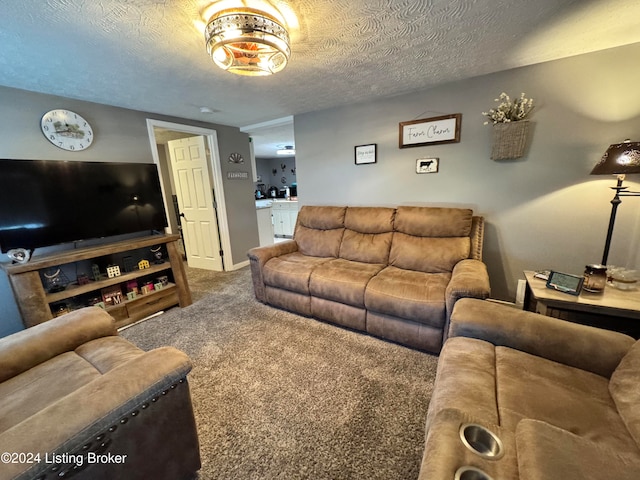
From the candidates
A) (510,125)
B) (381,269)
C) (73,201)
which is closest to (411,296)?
(381,269)

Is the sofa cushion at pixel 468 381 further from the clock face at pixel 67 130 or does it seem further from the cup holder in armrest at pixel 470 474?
the clock face at pixel 67 130

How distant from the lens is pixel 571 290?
1.62 meters

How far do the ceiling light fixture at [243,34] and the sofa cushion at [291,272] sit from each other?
1706 millimetres

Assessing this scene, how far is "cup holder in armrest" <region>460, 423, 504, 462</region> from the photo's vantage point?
0.76 metres

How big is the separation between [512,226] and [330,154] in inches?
83.7

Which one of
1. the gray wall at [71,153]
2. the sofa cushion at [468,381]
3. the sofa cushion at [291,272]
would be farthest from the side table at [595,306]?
the gray wall at [71,153]

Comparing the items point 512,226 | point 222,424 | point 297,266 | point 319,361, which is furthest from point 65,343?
point 512,226

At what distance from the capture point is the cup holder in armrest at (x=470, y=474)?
0.68 metres

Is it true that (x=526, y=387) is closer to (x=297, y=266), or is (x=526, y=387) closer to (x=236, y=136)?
(x=297, y=266)

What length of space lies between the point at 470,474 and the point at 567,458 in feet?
0.89

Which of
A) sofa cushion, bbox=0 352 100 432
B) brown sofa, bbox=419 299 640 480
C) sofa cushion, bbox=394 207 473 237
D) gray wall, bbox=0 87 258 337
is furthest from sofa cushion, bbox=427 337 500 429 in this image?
gray wall, bbox=0 87 258 337

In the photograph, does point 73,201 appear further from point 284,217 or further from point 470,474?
point 284,217

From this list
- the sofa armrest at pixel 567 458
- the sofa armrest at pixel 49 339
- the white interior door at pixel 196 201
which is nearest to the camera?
the sofa armrest at pixel 567 458

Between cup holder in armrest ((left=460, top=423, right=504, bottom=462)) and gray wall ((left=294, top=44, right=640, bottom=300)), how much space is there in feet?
6.85
